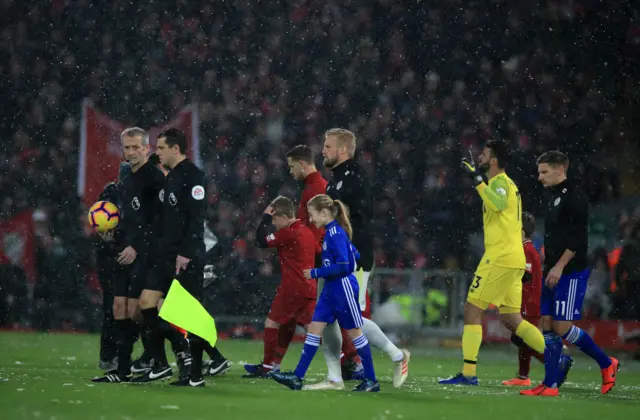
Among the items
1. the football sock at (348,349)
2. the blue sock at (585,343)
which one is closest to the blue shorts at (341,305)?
the football sock at (348,349)

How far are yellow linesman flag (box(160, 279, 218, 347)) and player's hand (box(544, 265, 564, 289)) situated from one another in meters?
2.87

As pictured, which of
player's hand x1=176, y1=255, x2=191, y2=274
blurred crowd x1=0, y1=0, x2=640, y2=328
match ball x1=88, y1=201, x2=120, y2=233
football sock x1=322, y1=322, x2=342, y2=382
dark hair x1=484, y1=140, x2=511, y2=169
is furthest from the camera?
blurred crowd x1=0, y1=0, x2=640, y2=328

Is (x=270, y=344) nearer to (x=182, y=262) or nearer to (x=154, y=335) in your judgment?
(x=154, y=335)

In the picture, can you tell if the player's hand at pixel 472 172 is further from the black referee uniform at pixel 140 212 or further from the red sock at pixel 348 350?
the black referee uniform at pixel 140 212

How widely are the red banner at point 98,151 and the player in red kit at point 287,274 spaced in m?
9.34

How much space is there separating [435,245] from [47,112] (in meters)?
7.97

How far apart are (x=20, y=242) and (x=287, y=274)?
10737 millimetres

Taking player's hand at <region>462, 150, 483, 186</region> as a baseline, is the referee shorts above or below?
below

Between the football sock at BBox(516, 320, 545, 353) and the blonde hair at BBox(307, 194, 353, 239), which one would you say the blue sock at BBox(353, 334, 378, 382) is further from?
the football sock at BBox(516, 320, 545, 353)

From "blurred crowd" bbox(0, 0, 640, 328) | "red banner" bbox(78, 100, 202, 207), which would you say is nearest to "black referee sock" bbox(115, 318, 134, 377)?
"blurred crowd" bbox(0, 0, 640, 328)

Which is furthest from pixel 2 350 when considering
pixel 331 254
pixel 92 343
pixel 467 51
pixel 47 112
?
pixel 467 51

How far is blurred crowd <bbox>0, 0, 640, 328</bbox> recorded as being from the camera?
773 inches

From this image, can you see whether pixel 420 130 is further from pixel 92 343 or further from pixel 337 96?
pixel 92 343

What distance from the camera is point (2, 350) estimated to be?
44.4 ft
